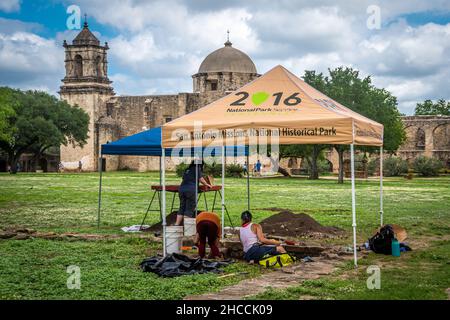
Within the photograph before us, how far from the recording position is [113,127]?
68125mm

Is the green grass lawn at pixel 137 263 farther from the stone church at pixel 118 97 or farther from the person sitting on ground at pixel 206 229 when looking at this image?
the stone church at pixel 118 97

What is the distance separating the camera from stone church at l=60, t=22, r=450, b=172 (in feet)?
214

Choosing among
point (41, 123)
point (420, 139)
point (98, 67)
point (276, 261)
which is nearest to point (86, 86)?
point (98, 67)

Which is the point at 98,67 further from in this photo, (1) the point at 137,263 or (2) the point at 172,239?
(1) the point at 137,263

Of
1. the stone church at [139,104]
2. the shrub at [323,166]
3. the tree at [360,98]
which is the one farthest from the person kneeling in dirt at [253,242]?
the stone church at [139,104]

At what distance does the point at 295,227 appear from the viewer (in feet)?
42.6

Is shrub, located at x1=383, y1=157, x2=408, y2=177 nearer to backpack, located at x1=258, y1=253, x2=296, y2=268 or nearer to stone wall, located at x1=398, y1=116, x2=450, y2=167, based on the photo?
stone wall, located at x1=398, y1=116, x2=450, y2=167

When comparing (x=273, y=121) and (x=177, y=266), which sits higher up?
(x=273, y=121)

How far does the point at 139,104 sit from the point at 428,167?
30.2 meters

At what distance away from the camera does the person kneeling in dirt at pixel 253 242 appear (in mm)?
9422

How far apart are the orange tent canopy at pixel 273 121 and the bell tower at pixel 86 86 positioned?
188 ft

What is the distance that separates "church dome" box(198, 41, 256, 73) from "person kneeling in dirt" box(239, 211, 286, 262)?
5630 cm
